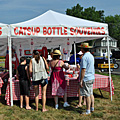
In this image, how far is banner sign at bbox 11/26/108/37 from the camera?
5027 millimetres

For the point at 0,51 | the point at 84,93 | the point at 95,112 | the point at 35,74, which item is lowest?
the point at 95,112

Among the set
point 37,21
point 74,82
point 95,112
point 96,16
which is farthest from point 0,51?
point 96,16

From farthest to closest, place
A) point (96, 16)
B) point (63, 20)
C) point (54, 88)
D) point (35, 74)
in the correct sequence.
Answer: point (96, 16), point (63, 20), point (54, 88), point (35, 74)

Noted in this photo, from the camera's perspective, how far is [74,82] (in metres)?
5.30

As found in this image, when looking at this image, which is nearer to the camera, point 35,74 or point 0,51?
point 35,74

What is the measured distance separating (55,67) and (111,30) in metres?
63.2

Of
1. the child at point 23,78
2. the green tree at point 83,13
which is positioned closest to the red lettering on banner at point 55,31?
the child at point 23,78

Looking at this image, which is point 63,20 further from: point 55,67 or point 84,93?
point 84,93

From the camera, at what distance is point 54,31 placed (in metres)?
5.14

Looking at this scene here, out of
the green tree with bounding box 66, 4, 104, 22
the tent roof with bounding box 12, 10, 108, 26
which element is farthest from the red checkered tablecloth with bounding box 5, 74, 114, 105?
the green tree with bounding box 66, 4, 104, 22

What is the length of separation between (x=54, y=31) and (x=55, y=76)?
4.24 feet

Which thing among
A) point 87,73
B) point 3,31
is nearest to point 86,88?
point 87,73

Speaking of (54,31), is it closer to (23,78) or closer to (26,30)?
(26,30)

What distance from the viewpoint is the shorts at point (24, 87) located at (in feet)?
15.7
